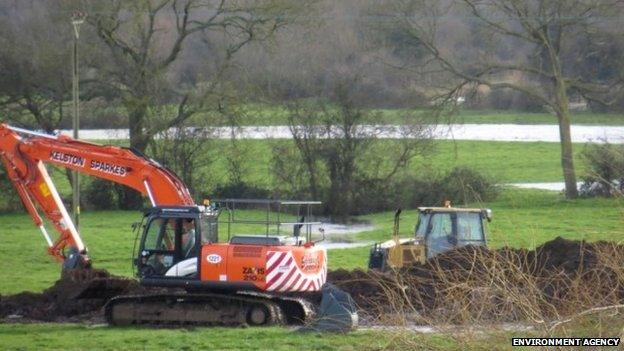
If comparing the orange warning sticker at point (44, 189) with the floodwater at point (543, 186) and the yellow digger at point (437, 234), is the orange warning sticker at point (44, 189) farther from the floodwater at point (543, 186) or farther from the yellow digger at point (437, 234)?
the floodwater at point (543, 186)

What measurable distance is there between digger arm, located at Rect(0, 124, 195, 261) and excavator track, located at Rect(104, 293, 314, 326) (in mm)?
2190

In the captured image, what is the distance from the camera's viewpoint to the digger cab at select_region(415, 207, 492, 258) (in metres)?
22.8

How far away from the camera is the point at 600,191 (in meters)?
41.7

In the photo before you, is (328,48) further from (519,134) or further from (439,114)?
(519,134)

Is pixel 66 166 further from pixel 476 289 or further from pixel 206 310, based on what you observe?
pixel 476 289

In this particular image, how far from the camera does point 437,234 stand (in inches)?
910

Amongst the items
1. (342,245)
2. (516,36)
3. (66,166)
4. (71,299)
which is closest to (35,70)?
(342,245)

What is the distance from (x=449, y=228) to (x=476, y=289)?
13.5 metres

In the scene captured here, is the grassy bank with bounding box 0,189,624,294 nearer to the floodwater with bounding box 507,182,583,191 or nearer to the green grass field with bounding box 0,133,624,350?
the green grass field with bounding box 0,133,624,350

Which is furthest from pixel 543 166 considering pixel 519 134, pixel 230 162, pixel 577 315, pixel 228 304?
pixel 577 315

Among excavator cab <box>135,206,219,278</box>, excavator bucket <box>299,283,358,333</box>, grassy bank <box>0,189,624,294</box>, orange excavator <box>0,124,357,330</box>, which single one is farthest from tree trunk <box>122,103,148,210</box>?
excavator bucket <box>299,283,358,333</box>

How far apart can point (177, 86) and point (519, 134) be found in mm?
20782

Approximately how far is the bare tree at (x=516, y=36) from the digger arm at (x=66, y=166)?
71.9ft

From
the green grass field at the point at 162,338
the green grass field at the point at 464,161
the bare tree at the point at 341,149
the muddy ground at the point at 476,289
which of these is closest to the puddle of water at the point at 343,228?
the bare tree at the point at 341,149
